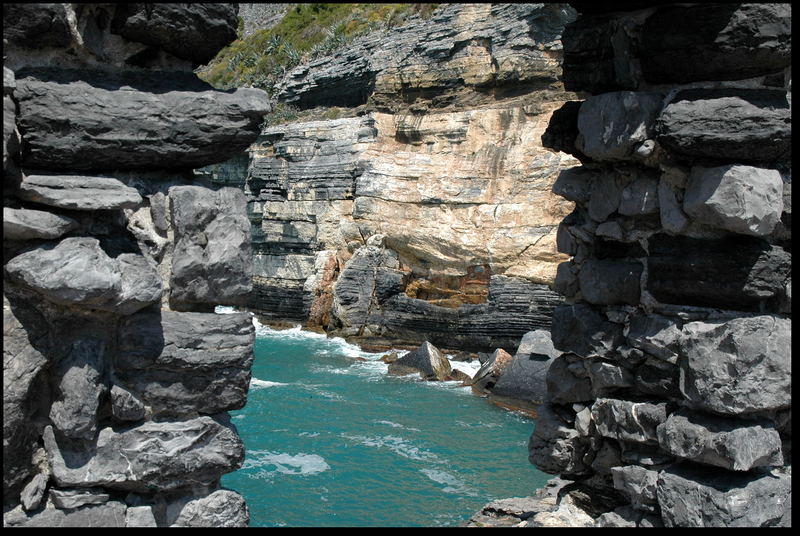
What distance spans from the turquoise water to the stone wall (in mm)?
3704

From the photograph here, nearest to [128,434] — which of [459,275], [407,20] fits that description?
[459,275]

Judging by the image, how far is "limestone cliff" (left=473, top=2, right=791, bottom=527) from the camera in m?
3.28

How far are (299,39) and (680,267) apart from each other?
29371 mm

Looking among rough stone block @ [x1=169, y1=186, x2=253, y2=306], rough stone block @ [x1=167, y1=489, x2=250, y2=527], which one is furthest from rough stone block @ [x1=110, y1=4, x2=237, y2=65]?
rough stone block @ [x1=167, y1=489, x2=250, y2=527]

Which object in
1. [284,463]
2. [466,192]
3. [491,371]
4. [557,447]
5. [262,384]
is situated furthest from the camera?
[466,192]

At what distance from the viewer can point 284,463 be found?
29.3 feet

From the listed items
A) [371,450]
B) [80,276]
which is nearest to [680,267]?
[80,276]

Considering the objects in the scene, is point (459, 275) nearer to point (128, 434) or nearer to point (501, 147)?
point (501, 147)

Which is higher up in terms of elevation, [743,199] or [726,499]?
[743,199]

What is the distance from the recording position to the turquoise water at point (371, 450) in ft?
A: 24.7

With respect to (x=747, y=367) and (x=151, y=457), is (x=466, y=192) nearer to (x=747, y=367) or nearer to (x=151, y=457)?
(x=747, y=367)

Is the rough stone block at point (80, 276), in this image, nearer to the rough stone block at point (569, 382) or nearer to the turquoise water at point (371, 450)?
the rough stone block at point (569, 382)

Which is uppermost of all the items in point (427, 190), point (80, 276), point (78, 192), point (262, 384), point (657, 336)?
point (78, 192)

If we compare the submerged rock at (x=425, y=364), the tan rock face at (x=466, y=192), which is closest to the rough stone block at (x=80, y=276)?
the submerged rock at (x=425, y=364)
